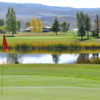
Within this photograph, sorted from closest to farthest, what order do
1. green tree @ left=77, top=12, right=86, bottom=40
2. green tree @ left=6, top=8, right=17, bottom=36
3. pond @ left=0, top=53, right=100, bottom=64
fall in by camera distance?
pond @ left=0, top=53, right=100, bottom=64 < green tree @ left=77, top=12, right=86, bottom=40 < green tree @ left=6, top=8, right=17, bottom=36

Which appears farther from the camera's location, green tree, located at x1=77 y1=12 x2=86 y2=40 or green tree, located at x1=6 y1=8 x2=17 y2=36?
green tree, located at x1=6 y1=8 x2=17 y2=36

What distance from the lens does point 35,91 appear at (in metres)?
9.89

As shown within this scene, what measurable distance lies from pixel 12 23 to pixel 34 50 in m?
36.5

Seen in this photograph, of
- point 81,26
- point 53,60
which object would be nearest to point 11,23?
point 81,26

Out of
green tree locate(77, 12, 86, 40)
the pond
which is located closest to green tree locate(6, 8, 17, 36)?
green tree locate(77, 12, 86, 40)

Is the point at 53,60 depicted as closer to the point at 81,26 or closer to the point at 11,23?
the point at 81,26

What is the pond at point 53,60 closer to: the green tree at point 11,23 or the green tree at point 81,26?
the green tree at point 81,26

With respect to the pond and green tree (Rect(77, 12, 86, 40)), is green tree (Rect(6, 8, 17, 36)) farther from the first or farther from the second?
the pond

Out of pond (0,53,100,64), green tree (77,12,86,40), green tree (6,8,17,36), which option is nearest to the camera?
pond (0,53,100,64)

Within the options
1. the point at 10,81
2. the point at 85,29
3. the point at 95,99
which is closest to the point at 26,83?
the point at 10,81

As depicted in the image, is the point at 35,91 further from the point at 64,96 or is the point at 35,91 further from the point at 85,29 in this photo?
the point at 85,29

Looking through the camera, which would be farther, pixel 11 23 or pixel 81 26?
pixel 11 23

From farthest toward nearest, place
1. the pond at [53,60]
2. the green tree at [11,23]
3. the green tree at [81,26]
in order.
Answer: the green tree at [11,23], the green tree at [81,26], the pond at [53,60]

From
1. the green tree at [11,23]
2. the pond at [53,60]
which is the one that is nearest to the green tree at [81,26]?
the green tree at [11,23]
